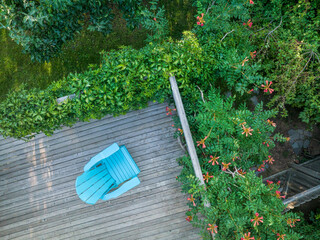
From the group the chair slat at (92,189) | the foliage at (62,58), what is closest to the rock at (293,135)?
the foliage at (62,58)

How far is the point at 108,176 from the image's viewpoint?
13.4 feet

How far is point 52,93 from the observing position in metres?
3.42

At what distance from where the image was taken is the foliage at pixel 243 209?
2627mm

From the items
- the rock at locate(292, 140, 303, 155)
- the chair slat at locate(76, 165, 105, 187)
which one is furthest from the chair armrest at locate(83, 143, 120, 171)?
the rock at locate(292, 140, 303, 155)

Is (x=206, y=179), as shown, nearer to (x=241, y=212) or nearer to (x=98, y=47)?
(x=241, y=212)

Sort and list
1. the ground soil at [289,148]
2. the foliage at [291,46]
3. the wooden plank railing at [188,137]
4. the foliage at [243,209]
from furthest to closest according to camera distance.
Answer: the ground soil at [289,148] < the foliage at [291,46] < the wooden plank railing at [188,137] < the foliage at [243,209]

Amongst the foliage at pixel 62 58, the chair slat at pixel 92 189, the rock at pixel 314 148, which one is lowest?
the rock at pixel 314 148

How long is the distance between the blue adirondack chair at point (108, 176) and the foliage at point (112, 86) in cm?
85

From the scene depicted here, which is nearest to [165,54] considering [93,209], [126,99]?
[126,99]

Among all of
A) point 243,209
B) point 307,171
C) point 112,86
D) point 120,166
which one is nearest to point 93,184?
point 120,166

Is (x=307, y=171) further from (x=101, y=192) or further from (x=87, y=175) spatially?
(x=87, y=175)

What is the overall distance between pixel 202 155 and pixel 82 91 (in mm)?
2155

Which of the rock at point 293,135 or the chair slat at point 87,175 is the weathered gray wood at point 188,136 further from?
the rock at point 293,135

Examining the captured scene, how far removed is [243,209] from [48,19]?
369cm
